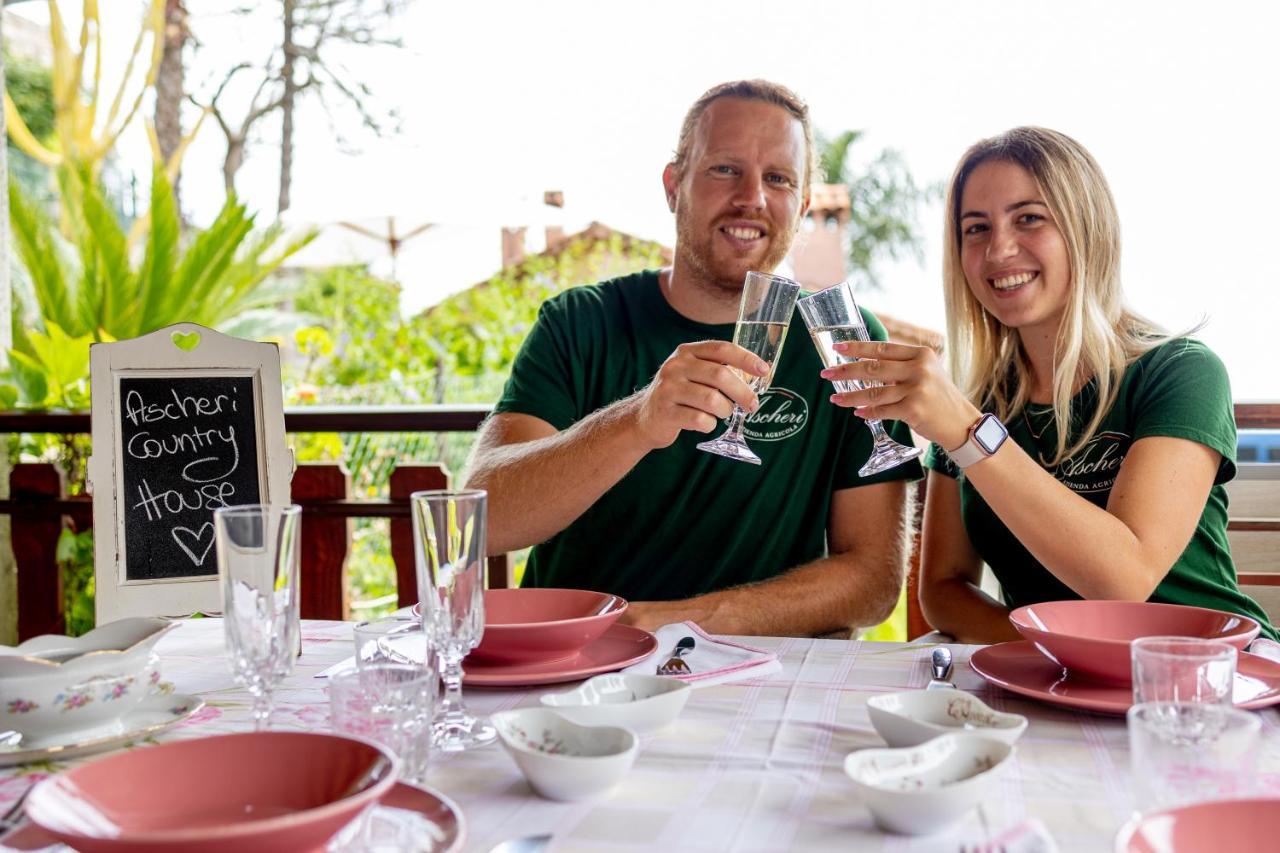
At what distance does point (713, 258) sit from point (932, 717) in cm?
134

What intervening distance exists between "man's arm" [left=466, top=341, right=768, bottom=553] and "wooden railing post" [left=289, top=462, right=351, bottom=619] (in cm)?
65

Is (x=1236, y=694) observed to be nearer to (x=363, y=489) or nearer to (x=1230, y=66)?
(x=363, y=489)

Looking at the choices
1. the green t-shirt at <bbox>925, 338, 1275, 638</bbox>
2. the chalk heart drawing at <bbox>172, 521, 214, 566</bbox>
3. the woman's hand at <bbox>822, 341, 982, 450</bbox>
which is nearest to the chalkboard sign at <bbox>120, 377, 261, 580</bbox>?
the chalk heart drawing at <bbox>172, 521, 214, 566</bbox>

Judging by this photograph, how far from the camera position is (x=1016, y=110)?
1828 centimetres

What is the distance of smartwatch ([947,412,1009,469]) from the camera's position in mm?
1574

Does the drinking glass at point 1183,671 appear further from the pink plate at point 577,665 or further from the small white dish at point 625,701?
the pink plate at point 577,665

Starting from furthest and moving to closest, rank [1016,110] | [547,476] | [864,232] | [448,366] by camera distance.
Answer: [864,232] → [1016,110] → [448,366] → [547,476]

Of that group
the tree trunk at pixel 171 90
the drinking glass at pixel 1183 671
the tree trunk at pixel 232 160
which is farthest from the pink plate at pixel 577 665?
the tree trunk at pixel 232 160

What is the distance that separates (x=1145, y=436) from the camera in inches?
69.4

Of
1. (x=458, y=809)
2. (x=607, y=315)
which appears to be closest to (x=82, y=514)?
(x=607, y=315)

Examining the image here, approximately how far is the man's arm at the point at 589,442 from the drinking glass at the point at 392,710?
716mm

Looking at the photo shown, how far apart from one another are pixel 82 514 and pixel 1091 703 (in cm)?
254

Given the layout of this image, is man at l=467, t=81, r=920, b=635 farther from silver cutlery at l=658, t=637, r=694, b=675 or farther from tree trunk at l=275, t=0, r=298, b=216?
tree trunk at l=275, t=0, r=298, b=216

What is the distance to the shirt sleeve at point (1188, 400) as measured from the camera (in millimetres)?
1746
